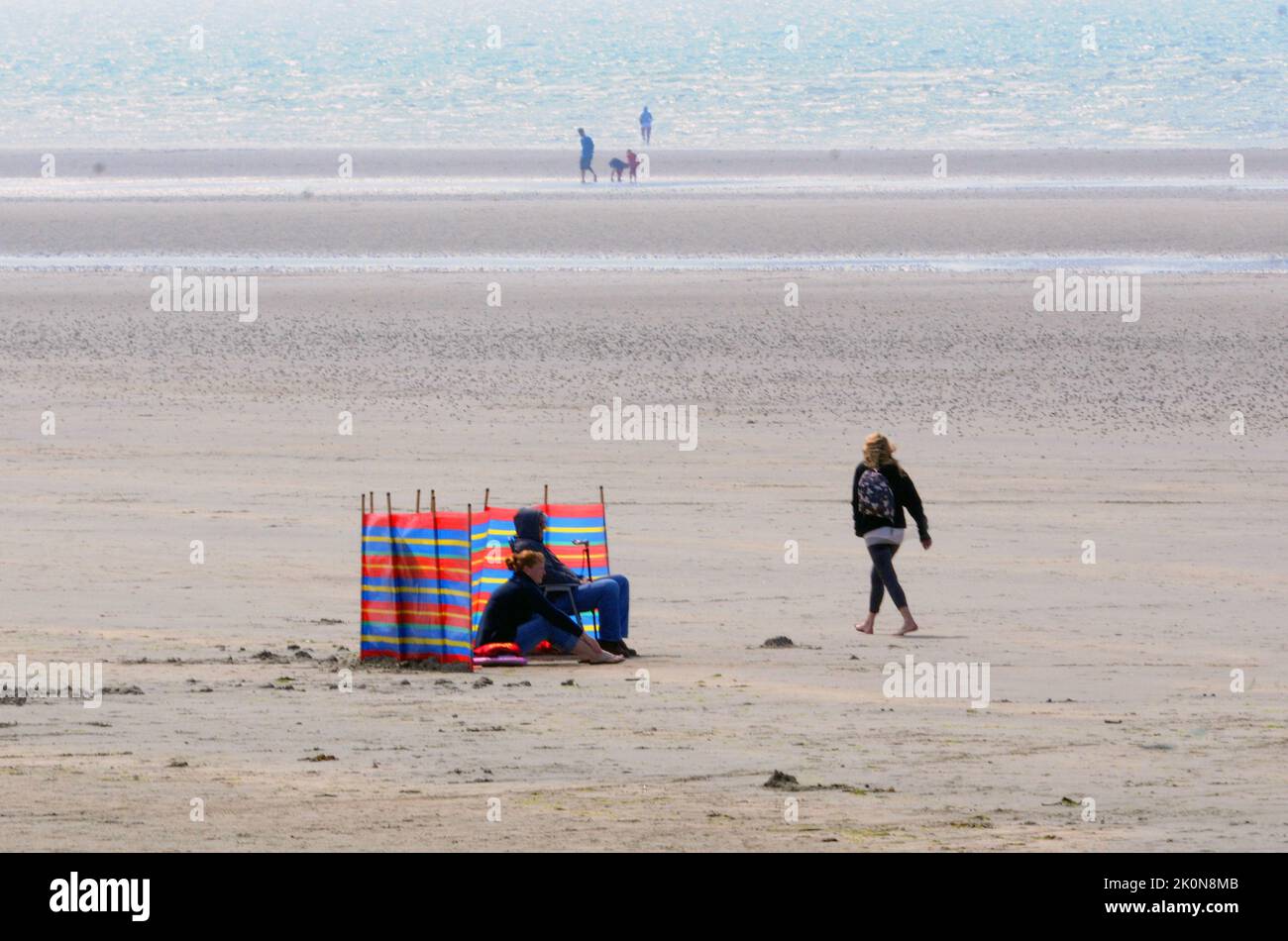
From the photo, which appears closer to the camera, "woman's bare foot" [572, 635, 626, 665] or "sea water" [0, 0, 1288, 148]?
"woman's bare foot" [572, 635, 626, 665]

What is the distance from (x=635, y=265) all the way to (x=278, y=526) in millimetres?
16563

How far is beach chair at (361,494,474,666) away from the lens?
36.3 ft

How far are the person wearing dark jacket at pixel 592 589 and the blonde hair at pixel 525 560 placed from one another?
0.16 feet

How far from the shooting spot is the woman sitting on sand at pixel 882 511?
42.1 feet

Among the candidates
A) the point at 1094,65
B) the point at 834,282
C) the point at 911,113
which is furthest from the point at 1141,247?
the point at 1094,65

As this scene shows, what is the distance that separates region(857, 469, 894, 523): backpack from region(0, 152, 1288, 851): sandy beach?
2.54 feet

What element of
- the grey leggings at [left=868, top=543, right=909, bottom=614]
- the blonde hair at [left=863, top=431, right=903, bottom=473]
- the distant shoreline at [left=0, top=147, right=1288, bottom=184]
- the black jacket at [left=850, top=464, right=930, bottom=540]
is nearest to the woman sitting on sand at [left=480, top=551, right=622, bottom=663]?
the grey leggings at [left=868, top=543, right=909, bottom=614]

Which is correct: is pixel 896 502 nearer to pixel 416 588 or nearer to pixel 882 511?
pixel 882 511

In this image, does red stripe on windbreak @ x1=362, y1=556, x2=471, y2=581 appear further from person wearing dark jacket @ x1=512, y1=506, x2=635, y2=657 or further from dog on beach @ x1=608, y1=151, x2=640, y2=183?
dog on beach @ x1=608, y1=151, x2=640, y2=183

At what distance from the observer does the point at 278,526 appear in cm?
1631

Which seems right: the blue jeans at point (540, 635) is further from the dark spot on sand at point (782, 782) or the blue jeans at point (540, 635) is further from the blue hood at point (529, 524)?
the dark spot on sand at point (782, 782)

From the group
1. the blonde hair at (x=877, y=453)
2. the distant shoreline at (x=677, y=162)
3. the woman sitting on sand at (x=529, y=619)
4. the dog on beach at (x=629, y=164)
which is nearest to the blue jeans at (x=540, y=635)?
the woman sitting on sand at (x=529, y=619)

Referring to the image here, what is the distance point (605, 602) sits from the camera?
11820mm
